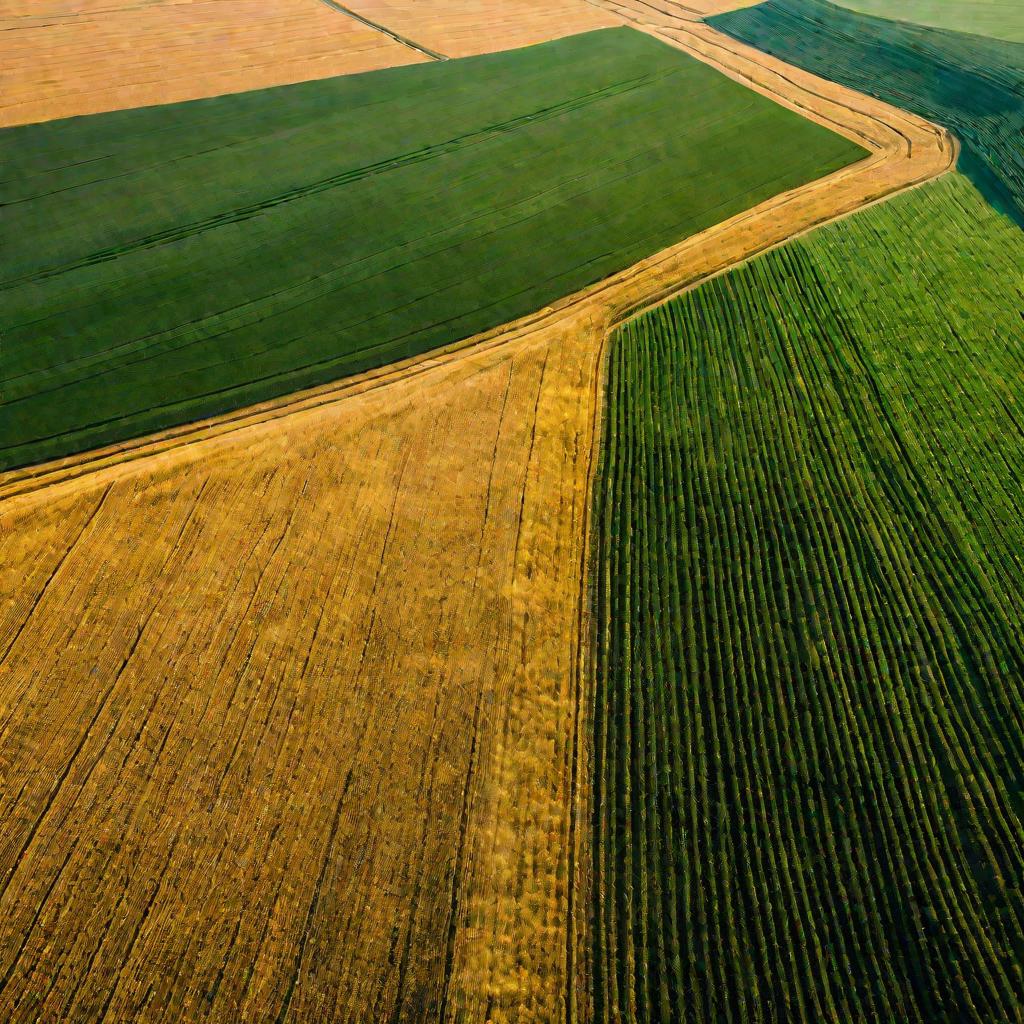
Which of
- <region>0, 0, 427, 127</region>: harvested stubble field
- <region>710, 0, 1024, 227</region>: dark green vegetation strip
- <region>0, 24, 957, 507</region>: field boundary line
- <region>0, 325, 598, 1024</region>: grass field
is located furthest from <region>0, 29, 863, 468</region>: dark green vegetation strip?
<region>710, 0, 1024, 227</region>: dark green vegetation strip

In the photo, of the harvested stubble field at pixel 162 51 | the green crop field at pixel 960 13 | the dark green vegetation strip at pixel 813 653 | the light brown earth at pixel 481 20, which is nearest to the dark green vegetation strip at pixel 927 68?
the green crop field at pixel 960 13

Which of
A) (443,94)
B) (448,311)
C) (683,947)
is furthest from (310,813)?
(443,94)

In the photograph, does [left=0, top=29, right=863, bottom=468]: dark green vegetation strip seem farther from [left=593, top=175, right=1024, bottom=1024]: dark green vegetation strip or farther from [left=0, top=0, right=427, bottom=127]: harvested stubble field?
[left=593, top=175, right=1024, bottom=1024]: dark green vegetation strip

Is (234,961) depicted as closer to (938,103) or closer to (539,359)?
(539,359)

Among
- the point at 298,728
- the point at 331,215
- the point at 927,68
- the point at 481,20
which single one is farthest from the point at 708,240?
the point at 481,20

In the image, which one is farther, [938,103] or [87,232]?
[938,103]

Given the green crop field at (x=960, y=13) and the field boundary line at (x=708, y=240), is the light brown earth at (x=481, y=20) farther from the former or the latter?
the green crop field at (x=960, y=13)
